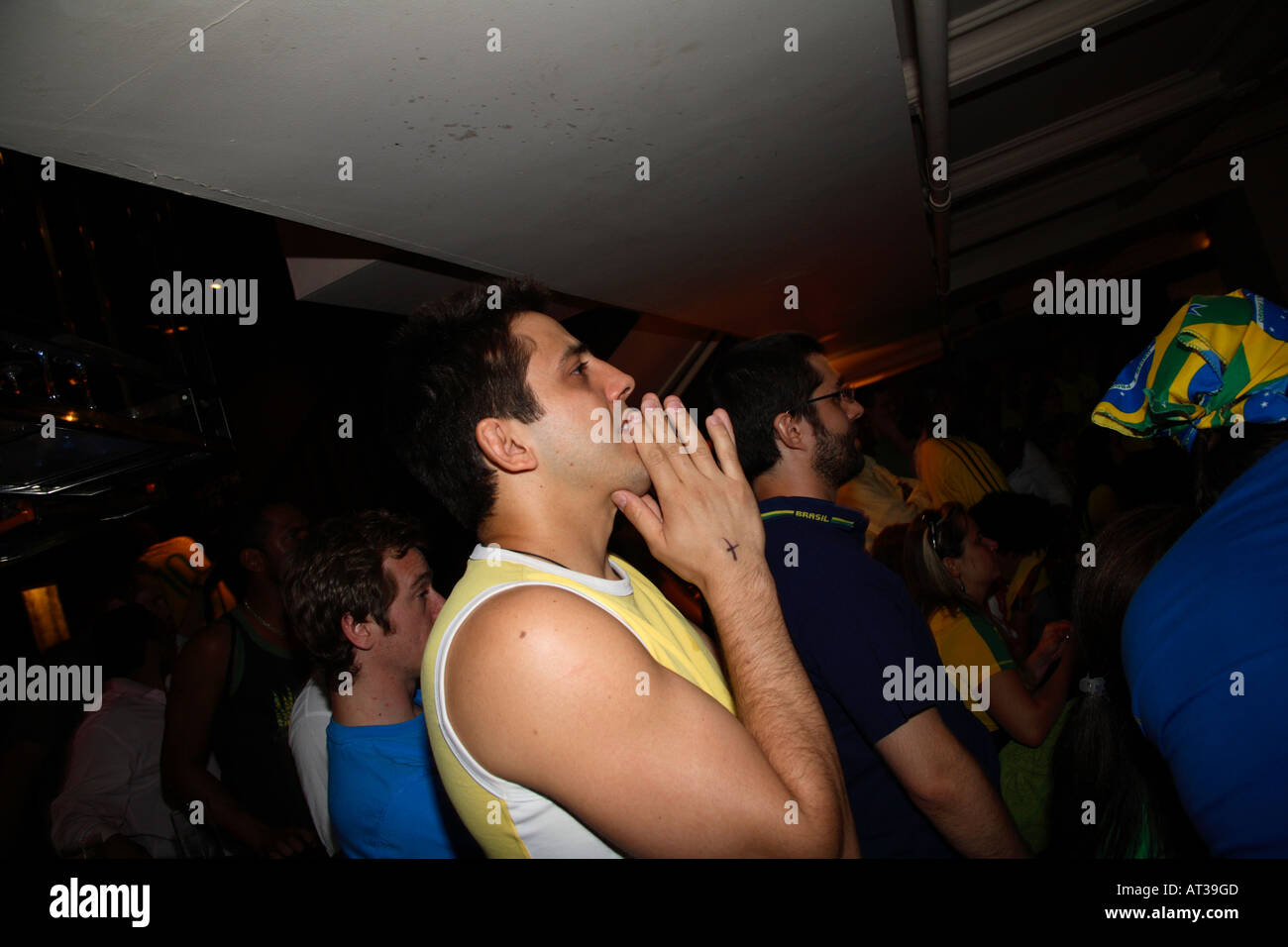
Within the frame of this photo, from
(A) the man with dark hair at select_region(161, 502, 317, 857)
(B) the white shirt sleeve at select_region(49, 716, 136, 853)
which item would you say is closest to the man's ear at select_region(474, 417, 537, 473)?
(A) the man with dark hair at select_region(161, 502, 317, 857)

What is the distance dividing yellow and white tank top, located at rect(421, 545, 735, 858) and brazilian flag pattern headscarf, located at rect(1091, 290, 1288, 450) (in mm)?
792

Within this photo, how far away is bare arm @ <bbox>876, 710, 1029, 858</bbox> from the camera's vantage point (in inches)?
59.3

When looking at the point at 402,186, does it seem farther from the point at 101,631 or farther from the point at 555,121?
the point at 101,631

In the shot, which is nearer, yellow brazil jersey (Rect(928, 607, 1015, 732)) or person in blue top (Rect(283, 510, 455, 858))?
person in blue top (Rect(283, 510, 455, 858))

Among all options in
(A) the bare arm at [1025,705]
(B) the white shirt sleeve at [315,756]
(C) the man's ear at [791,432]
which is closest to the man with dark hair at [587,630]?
(C) the man's ear at [791,432]

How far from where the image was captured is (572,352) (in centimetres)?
139

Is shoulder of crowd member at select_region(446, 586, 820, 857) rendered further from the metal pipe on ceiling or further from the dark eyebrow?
the metal pipe on ceiling

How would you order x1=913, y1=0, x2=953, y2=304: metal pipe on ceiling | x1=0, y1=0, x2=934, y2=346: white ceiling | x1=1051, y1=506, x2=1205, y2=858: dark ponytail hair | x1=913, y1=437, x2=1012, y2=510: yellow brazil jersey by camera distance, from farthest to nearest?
x1=913, y1=437, x2=1012, y2=510: yellow brazil jersey, x1=913, y1=0, x2=953, y2=304: metal pipe on ceiling, x1=1051, y1=506, x2=1205, y2=858: dark ponytail hair, x1=0, y1=0, x2=934, y2=346: white ceiling

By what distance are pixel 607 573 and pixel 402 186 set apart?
925 millimetres

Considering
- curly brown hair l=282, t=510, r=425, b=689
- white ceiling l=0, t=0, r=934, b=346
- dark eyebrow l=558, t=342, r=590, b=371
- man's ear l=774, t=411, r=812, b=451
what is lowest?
curly brown hair l=282, t=510, r=425, b=689

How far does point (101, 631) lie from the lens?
121 inches

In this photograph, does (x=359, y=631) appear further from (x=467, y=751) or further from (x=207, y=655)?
(x=207, y=655)

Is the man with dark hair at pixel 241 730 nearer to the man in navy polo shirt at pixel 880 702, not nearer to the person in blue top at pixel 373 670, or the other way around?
the person in blue top at pixel 373 670

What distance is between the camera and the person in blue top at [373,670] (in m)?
1.56
